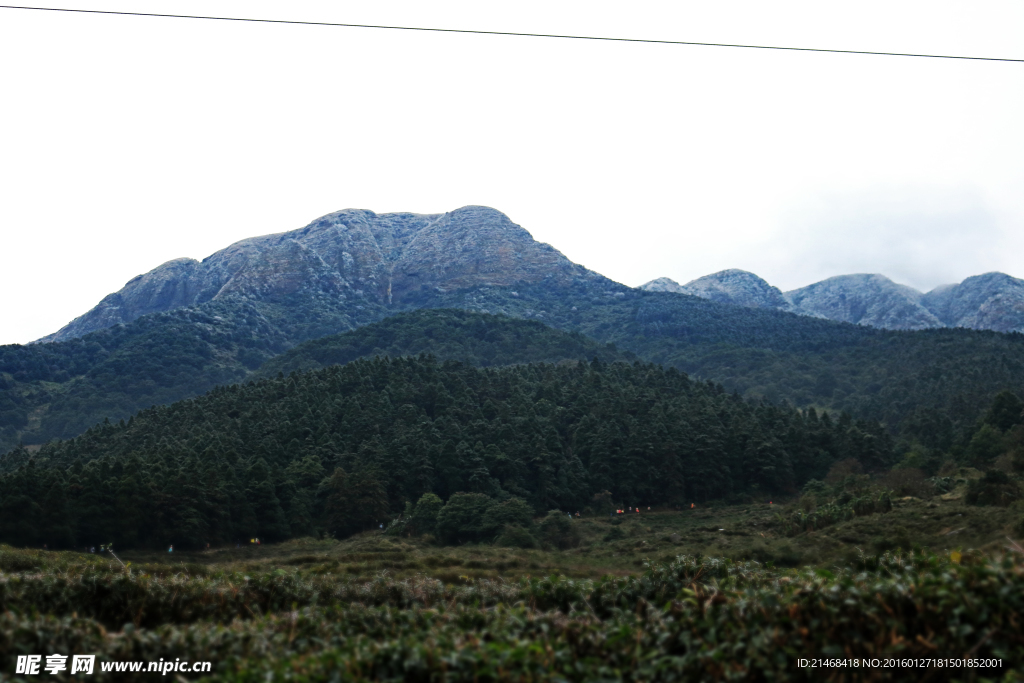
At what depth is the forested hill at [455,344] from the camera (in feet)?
477

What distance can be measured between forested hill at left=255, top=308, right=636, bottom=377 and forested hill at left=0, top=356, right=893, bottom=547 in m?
52.8

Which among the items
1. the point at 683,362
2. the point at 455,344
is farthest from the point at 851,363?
the point at 455,344

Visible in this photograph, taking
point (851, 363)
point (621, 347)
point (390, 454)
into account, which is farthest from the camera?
point (621, 347)

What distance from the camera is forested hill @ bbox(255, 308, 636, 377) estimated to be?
477 feet

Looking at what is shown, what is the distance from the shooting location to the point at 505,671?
684 centimetres

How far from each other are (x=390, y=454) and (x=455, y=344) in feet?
298

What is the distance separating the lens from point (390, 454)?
61.3 meters

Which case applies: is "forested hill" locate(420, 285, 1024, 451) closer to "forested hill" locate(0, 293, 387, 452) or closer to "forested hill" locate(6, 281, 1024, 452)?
"forested hill" locate(6, 281, 1024, 452)

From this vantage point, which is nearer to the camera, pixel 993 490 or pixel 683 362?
pixel 993 490

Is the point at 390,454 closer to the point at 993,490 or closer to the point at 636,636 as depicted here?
the point at 993,490

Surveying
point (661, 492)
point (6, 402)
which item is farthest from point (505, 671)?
point (6, 402)

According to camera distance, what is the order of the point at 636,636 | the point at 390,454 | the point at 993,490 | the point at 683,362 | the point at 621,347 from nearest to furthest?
1. the point at 636,636
2. the point at 993,490
3. the point at 390,454
4. the point at 683,362
5. the point at 621,347

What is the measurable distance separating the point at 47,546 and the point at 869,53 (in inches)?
1996

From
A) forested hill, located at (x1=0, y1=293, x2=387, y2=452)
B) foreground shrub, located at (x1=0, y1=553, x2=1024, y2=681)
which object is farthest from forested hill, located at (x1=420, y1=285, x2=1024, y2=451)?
forested hill, located at (x1=0, y1=293, x2=387, y2=452)
